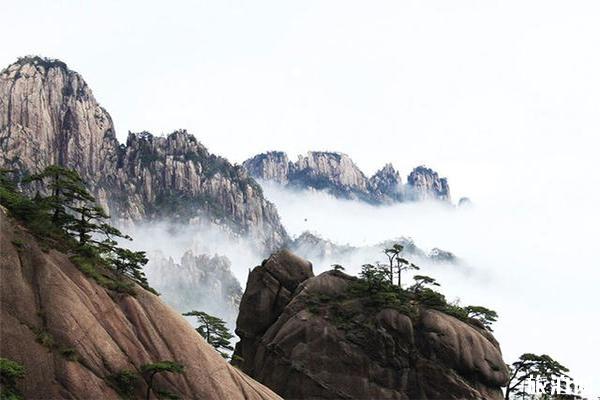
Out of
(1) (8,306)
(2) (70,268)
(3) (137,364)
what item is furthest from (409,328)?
(1) (8,306)

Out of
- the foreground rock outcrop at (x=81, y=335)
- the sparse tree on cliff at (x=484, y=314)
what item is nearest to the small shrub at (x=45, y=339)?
the foreground rock outcrop at (x=81, y=335)

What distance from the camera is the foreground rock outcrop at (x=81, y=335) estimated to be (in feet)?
104

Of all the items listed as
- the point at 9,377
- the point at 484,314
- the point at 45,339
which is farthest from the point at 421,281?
the point at 9,377

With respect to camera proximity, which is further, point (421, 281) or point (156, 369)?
point (421, 281)

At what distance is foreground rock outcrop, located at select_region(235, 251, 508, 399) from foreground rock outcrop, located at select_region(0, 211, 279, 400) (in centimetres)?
1856

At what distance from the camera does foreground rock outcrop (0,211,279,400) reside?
3183cm

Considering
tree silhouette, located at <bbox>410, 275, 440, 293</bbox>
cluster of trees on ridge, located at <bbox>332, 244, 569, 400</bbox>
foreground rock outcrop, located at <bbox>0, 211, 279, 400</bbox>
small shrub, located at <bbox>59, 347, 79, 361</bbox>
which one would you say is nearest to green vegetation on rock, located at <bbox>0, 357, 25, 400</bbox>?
foreground rock outcrop, located at <bbox>0, 211, 279, 400</bbox>

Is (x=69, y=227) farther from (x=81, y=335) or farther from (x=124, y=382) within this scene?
(x=124, y=382)

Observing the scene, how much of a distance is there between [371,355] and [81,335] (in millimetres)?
36388

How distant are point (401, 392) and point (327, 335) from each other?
10.5 m

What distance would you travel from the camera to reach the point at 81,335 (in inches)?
1358

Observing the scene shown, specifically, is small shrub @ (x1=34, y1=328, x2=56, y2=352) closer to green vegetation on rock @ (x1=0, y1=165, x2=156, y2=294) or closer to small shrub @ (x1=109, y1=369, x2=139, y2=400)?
small shrub @ (x1=109, y1=369, x2=139, y2=400)

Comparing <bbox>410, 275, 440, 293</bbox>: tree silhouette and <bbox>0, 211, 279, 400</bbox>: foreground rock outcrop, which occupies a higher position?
<bbox>410, 275, 440, 293</bbox>: tree silhouette

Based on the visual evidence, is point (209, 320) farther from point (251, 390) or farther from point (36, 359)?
point (36, 359)
